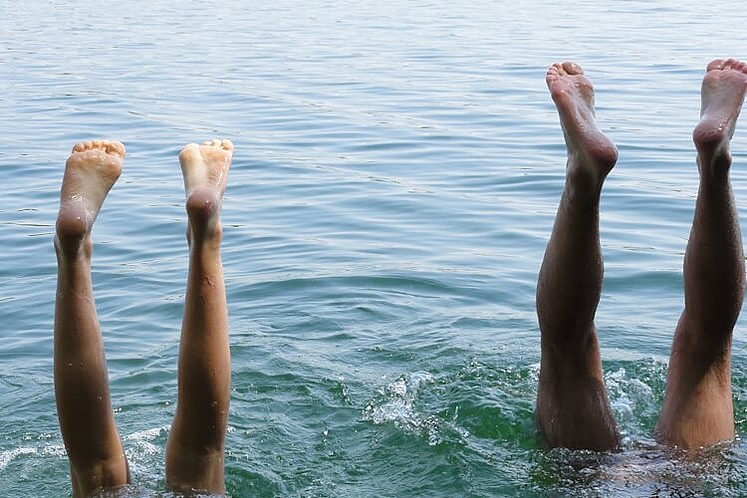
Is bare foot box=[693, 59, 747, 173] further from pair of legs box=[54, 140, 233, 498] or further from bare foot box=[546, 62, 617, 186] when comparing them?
pair of legs box=[54, 140, 233, 498]

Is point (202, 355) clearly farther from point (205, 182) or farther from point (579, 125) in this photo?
point (579, 125)

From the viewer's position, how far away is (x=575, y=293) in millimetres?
4211

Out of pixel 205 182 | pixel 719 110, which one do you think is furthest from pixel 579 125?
pixel 205 182

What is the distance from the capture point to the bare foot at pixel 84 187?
4.00 metres

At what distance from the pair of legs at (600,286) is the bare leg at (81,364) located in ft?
5.14

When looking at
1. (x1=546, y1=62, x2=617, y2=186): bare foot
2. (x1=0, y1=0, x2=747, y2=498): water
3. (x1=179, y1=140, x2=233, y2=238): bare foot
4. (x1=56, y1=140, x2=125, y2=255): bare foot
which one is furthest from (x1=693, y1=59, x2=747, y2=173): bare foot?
(x1=56, y1=140, x2=125, y2=255): bare foot

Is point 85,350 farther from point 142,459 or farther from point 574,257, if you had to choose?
point 574,257

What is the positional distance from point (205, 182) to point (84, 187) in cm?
45

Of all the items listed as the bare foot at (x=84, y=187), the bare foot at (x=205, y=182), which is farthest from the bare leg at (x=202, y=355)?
the bare foot at (x=84, y=187)

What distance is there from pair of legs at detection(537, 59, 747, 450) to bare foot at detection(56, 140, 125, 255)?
1.60m

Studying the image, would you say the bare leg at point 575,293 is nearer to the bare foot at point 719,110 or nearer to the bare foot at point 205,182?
the bare foot at point 719,110

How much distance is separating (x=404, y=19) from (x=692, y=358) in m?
20.6

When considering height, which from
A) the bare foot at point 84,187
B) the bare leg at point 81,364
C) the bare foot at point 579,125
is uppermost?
the bare foot at point 579,125

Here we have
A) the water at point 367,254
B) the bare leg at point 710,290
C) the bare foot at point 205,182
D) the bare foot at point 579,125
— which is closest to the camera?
the bare foot at point 205,182
